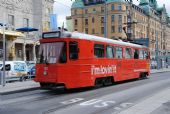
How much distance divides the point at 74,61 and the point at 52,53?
1179 millimetres

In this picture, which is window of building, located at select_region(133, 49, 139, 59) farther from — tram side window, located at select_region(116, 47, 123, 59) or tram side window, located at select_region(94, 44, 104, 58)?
tram side window, located at select_region(94, 44, 104, 58)

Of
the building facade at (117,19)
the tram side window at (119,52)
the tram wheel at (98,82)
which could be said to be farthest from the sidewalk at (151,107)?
the building facade at (117,19)

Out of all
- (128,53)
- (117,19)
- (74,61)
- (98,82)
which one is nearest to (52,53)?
(74,61)

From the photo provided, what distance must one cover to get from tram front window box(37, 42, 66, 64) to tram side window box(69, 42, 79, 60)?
0.39 m

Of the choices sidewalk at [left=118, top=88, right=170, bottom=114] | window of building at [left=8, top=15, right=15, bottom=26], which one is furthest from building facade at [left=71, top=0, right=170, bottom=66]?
sidewalk at [left=118, top=88, right=170, bottom=114]

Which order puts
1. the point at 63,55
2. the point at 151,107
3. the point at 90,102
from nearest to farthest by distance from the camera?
the point at 151,107 → the point at 90,102 → the point at 63,55

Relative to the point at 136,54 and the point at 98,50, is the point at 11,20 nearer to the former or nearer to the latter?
the point at 136,54

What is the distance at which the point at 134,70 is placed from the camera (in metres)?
29.6

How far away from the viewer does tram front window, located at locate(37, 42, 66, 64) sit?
62.5 ft

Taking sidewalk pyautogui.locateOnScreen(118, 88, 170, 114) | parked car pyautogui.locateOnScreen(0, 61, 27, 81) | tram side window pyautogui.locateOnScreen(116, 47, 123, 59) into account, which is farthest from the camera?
parked car pyautogui.locateOnScreen(0, 61, 27, 81)

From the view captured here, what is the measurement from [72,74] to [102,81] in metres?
4.12

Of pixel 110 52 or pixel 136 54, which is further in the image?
pixel 136 54

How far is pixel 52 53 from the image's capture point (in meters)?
19.2

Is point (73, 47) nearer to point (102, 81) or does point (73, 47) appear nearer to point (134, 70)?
point (102, 81)
